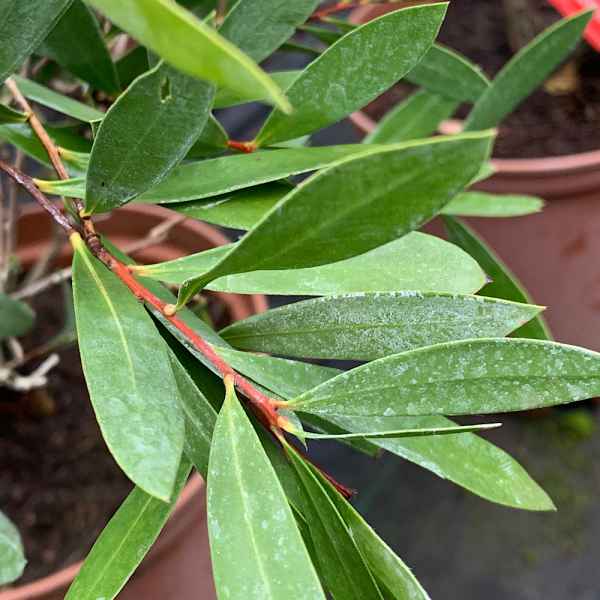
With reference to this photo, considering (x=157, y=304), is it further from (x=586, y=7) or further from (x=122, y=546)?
(x=586, y=7)

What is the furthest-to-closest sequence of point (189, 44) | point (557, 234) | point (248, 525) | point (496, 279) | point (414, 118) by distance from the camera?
point (557, 234) → point (414, 118) → point (496, 279) → point (248, 525) → point (189, 44)

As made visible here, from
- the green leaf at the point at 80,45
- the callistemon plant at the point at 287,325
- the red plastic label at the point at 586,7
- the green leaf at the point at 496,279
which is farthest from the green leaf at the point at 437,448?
the red plastic label at the point at 586,7

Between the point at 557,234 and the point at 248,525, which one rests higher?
the point at 248,525

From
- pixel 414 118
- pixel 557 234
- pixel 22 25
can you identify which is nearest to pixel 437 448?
pixel 22 25

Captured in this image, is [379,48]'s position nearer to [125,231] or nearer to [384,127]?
[384,127]

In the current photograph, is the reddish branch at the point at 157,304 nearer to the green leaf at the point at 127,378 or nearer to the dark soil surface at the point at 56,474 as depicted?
the green leaf at the point at 127,378

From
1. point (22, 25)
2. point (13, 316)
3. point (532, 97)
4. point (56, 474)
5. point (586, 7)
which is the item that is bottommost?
point (56, 474)
